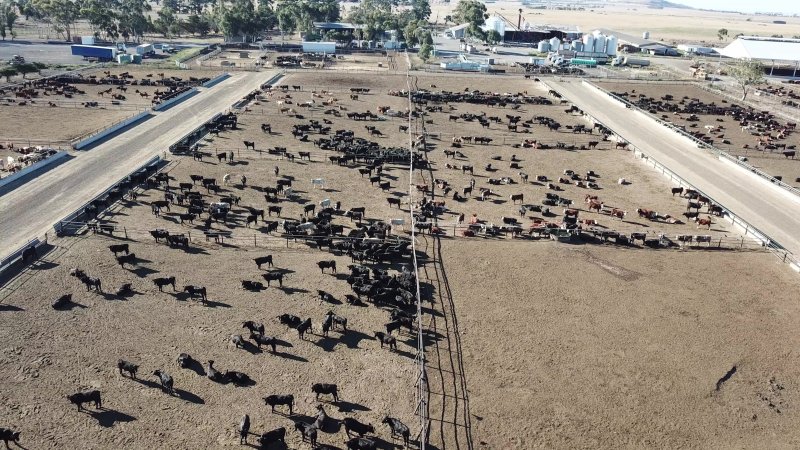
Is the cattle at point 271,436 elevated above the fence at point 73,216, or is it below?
below

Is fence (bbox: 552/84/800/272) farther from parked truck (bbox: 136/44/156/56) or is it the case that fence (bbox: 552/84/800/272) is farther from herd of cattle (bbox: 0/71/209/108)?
parked truck (bbox: 136/44/156/56)

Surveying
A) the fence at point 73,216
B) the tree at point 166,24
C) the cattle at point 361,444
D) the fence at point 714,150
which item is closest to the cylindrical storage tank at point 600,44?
the fence at point 714,150

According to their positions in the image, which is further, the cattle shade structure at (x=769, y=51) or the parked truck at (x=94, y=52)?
the cattle shade structure at (x=769, y=51)

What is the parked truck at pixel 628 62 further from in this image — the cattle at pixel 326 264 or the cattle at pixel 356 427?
the cattle at pixel 356 427

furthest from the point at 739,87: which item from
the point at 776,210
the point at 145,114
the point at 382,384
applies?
the point at 382,384

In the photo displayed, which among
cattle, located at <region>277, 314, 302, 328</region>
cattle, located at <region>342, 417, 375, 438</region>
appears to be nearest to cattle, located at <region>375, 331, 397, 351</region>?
cattle, located at <region>277, 314, 302, 328</region>

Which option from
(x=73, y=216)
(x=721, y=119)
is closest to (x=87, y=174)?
(x=73, y=216)
